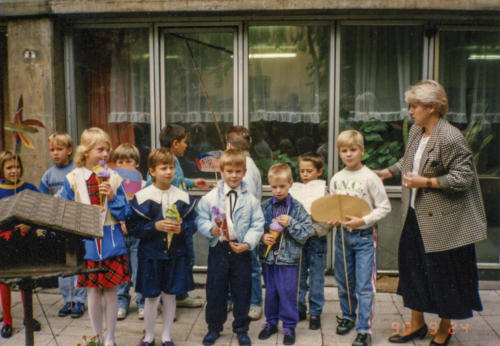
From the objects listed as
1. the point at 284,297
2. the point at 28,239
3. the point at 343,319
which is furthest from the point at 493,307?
the point at 28,239

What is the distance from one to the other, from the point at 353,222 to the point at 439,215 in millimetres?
667

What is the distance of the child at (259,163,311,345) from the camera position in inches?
171

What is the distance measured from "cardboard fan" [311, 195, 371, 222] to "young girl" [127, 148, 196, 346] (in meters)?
1.02

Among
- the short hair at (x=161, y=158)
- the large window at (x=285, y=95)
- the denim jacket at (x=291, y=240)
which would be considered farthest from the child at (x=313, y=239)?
the large window at (x=285, y=95)

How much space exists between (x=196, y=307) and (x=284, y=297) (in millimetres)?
1274

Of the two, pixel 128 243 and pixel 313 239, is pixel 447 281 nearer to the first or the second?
pixel 313 239

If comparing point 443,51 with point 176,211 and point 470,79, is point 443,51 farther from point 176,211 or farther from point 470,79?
point 176,211

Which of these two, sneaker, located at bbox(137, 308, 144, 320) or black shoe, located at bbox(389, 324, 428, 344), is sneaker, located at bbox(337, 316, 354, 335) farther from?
sneaker, located at bbox(137, 308, 144, 320)

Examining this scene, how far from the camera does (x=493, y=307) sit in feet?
17.2

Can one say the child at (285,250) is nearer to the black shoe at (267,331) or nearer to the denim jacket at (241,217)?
the black shoe at (267,331)

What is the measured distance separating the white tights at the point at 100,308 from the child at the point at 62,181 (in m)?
0.83

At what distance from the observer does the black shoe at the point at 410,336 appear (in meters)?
4.40

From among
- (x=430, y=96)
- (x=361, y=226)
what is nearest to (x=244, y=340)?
(x=361, y=226)

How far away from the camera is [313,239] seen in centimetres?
468
